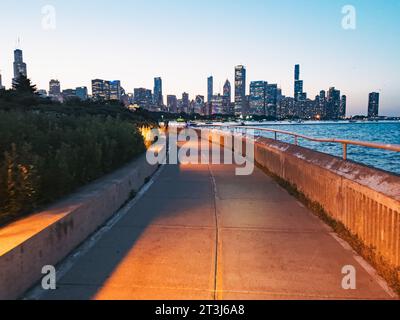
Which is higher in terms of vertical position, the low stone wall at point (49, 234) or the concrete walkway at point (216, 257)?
the low stone wall at point (49, 234)

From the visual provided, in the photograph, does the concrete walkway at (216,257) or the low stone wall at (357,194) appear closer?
the concrete walkway at (216,257)

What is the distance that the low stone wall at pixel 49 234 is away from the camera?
434cm

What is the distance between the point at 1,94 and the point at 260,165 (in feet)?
151

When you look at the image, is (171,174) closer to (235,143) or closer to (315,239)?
(315,239)

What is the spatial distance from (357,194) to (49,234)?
4.42 metres

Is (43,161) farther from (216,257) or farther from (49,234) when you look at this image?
(216,257)

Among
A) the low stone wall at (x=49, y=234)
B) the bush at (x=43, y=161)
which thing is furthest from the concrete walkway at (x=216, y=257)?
the bush at (x=43, y=161)

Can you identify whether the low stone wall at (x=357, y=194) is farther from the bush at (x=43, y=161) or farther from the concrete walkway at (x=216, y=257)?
the bush at (x=43, y=161)

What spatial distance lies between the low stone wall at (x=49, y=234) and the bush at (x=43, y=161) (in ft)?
1.00

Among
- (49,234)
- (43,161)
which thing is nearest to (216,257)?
(49,234)

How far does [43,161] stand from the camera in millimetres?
6891

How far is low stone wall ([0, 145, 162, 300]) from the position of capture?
4.34 meters

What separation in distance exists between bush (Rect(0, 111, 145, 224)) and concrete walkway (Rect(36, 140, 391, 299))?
1177mm
